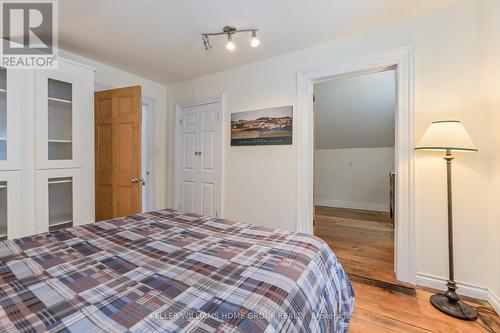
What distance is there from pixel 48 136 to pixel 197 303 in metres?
2.52

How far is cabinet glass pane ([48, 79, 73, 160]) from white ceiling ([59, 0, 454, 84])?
0.54 meters

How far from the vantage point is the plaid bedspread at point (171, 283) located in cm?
67

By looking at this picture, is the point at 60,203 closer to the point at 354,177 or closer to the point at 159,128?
the point at 159,128

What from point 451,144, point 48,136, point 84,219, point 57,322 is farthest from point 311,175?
point 48,136

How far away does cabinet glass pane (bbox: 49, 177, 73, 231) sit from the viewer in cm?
231

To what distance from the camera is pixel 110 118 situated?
2.77 meters

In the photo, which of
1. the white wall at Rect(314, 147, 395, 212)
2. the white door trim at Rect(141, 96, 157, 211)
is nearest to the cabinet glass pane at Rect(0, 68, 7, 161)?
the white door trim at Rect(141, 96, 157, 211)

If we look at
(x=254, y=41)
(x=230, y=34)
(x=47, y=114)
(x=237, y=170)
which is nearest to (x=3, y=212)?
(x=47, y=114)

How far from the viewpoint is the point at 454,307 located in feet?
5.57

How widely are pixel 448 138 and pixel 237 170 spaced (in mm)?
2222

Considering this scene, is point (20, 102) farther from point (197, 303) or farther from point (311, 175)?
point (311, 175)

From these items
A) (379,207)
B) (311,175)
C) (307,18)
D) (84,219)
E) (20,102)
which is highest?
(307,18)

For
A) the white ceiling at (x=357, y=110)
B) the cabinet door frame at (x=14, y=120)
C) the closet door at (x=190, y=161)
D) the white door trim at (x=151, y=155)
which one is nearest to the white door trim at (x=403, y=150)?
the white ceiling at (x=357, y=110)

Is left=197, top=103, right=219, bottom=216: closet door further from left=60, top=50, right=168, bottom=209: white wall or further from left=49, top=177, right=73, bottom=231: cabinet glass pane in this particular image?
left=49, top=177, right=73, bottom=231: cabinet glass pane
